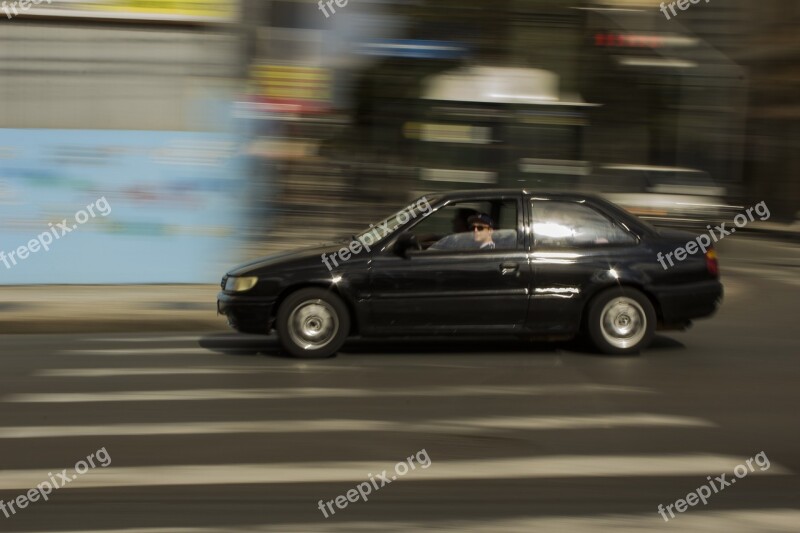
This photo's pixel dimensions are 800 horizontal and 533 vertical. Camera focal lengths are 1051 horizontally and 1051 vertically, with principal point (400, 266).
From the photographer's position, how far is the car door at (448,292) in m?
9.34

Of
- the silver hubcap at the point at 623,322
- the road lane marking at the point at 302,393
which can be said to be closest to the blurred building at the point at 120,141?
the road lane marking at the point at 302,393

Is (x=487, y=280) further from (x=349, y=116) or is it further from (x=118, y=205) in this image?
(x=349, y=116)

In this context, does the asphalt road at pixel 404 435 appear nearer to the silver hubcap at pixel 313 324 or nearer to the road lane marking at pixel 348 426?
the road lane marking at pixel 348 426

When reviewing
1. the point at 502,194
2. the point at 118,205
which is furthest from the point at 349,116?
the point at 502,194

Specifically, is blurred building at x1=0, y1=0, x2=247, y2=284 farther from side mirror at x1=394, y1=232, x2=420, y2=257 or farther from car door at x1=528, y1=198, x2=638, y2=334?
car door at x1=528, y1=198, x2=638, y2=334

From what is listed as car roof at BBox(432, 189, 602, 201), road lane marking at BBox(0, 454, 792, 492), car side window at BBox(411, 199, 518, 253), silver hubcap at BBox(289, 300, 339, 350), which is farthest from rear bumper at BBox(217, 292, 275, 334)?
road lane marking at BBox(0, 454, 792, 492)

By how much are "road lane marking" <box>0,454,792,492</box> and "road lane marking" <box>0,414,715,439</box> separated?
30.3 inches

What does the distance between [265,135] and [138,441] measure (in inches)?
422

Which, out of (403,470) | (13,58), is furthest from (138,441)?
(13,58)

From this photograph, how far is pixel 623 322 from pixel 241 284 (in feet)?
11.5

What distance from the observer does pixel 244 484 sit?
5.65 meters

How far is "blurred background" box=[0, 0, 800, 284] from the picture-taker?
1476 cm

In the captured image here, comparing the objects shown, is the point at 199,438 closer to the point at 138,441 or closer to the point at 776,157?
the point at 138,441

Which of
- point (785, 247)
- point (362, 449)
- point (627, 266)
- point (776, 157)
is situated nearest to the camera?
point (362, 449)
